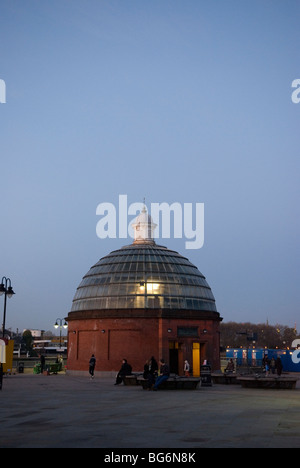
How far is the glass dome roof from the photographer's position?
50.7 metres

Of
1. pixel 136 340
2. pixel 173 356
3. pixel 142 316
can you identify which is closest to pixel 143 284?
pixel 142 316

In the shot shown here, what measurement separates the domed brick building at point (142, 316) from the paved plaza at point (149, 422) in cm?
2505

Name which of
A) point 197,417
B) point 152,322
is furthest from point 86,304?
point 197,417

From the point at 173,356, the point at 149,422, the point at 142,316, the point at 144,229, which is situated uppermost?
the point at 144,229

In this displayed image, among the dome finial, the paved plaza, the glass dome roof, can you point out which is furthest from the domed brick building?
the paved plaza

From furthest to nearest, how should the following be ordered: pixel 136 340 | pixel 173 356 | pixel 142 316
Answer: pixel 173 356 < pixel 142 316 < pixel 136 340

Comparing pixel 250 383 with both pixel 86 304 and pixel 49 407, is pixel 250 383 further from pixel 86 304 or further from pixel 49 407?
pixel 86 304

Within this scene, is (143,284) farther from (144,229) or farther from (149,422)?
(149,422)

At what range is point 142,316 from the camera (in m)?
49.0

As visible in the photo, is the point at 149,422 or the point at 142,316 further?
the point at 142,316

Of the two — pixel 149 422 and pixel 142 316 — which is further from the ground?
pixel 142 316

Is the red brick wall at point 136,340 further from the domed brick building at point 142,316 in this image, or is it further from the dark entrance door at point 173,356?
the dark entrance door at point 173,356

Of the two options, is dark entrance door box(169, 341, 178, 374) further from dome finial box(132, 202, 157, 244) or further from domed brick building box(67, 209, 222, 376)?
dome finial box(132, 202, 157, 244)

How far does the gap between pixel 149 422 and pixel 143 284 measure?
35.8 metres
